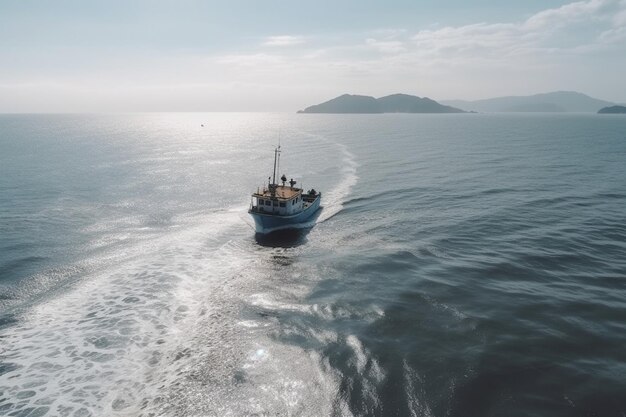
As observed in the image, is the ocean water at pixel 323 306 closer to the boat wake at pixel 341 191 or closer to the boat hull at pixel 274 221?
the boat wake at pixel 341 191

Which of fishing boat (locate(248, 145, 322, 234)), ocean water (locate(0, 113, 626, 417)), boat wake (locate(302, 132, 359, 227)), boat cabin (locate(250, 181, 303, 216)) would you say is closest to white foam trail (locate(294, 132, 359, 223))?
boat wake (locate(302, 132, 359, 227))

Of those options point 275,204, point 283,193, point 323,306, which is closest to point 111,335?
point 323,306

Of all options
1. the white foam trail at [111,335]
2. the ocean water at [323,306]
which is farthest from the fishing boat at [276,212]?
the white foam trail at [111,335]

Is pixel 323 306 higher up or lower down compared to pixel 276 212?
lower down

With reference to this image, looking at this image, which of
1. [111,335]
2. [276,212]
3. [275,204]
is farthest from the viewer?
[276,212]

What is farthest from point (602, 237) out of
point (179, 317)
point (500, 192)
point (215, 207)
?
point (215, 207)

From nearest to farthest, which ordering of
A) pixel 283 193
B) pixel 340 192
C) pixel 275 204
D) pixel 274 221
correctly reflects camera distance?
pixel 274 221
pixel 275 204
pixel 283 193
pixel 340 192

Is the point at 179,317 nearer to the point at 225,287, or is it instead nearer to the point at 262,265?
the point at 225,287

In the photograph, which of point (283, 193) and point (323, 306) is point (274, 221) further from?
point (323, 306)
